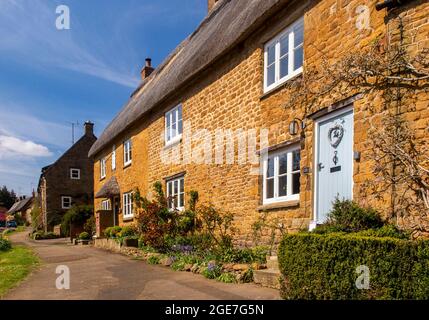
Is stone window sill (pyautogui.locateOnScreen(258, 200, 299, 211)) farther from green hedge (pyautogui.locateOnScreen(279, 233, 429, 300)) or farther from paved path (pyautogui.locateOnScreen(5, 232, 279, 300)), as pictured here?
Answer: green hedge (pyautogui.locateOnScreen(279, 233, 429, 300))

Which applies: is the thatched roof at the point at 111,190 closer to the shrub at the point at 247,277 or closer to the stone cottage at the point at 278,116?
the stone cottage at the point at 278,116

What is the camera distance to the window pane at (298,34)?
8.14 m

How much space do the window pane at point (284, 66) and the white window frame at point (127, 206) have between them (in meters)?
10.8

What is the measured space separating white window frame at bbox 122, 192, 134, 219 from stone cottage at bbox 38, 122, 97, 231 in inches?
629

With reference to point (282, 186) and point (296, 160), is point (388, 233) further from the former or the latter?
point (282, 186)

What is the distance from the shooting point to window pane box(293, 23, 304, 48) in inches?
320

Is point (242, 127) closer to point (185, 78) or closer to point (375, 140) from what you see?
point (185, 78)

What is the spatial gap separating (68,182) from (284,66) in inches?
1175

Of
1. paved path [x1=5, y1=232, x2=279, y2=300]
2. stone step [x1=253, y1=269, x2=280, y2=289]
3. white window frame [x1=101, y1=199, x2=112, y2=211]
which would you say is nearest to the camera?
paved path [x1=5, y1=232, x2=279, y2=300]

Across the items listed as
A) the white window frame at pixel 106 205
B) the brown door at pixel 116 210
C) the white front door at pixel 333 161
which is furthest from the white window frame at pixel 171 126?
the white window frame at pixel 106 205

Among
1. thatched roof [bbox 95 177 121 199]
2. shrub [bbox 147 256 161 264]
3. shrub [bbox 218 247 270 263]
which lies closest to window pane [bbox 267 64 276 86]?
shrub [bbox 218 247 270 263]

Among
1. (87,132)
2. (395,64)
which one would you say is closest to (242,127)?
(395,64)

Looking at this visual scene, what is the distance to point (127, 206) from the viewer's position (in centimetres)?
1853

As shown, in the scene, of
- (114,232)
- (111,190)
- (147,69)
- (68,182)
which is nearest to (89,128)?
(68,182)
